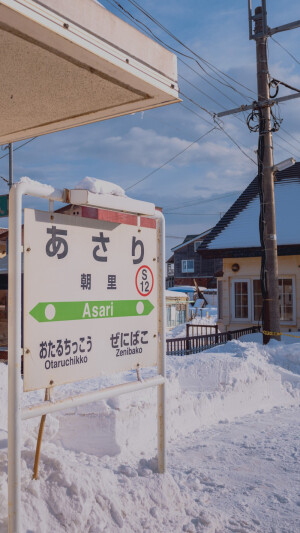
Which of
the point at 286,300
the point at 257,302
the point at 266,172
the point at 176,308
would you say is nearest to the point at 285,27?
the point at 266,172

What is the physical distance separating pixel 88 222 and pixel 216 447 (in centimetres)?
382

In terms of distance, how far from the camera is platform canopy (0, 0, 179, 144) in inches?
109

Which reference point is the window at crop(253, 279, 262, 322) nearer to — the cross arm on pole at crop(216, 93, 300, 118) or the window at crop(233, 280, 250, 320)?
the window at crop(233, 280, 250, 320)

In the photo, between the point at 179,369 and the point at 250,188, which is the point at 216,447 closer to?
the point at 179,369

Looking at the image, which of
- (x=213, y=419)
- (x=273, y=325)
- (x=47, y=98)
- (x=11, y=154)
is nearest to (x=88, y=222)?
(x=47, y=98)

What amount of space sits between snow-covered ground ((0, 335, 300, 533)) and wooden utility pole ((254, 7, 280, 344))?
4.59 meters

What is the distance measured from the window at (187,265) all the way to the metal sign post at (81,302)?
55900 millimetres

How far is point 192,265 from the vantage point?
60094mm

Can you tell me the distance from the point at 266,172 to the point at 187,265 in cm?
4623

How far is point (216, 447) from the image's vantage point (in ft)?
19.8

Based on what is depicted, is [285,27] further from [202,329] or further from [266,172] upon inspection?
[202,329]

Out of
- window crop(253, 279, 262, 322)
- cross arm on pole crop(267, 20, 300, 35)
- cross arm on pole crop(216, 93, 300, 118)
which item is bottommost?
window crop(253, 279, 262, 322)

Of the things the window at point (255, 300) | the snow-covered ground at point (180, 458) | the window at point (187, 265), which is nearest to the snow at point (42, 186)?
the snow-covered ground at point (180, 458)

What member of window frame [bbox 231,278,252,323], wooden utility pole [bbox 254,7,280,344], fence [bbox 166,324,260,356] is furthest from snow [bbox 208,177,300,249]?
wooden utility pole [bbox 254,7,280,344]
